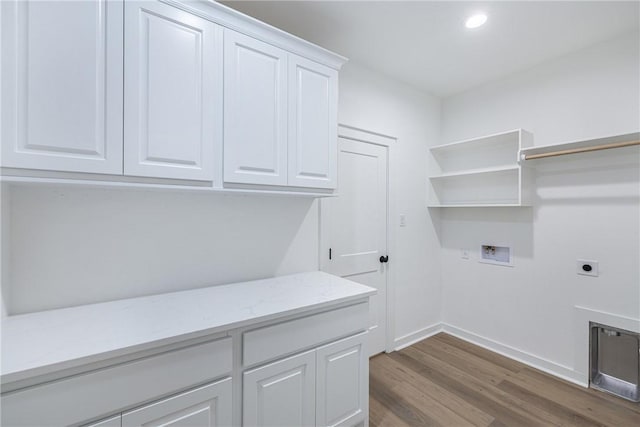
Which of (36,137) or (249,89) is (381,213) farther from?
(36,137)

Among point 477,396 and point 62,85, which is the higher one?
point 62,85

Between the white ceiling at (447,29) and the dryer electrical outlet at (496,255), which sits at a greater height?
the white ceiling at (447,29)

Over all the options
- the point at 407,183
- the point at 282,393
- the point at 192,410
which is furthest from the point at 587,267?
the point at 192,410

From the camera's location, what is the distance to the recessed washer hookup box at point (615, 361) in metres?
2.00

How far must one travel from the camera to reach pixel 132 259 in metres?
1.43

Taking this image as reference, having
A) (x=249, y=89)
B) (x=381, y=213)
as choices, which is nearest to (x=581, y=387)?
(x=381, y=213)

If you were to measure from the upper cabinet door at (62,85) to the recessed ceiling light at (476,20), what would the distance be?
6.73ft

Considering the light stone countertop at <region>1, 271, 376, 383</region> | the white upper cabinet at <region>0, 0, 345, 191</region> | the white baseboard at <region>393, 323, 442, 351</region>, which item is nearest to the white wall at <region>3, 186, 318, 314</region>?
the light stone countertop at <region>1, 271, 376, 383</region>

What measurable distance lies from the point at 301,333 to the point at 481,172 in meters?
2.28

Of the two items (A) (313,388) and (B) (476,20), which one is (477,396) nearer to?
(A) (313,388)

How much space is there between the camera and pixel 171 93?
49.2 inches

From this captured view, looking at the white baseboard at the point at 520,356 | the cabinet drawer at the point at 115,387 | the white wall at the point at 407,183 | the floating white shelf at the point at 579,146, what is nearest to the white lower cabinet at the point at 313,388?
the cabinet drawer at the point at 115,387

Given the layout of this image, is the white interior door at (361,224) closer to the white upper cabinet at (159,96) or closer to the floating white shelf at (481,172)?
the white upper cabinet at (159,96)

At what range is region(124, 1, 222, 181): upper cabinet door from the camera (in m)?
1.17
